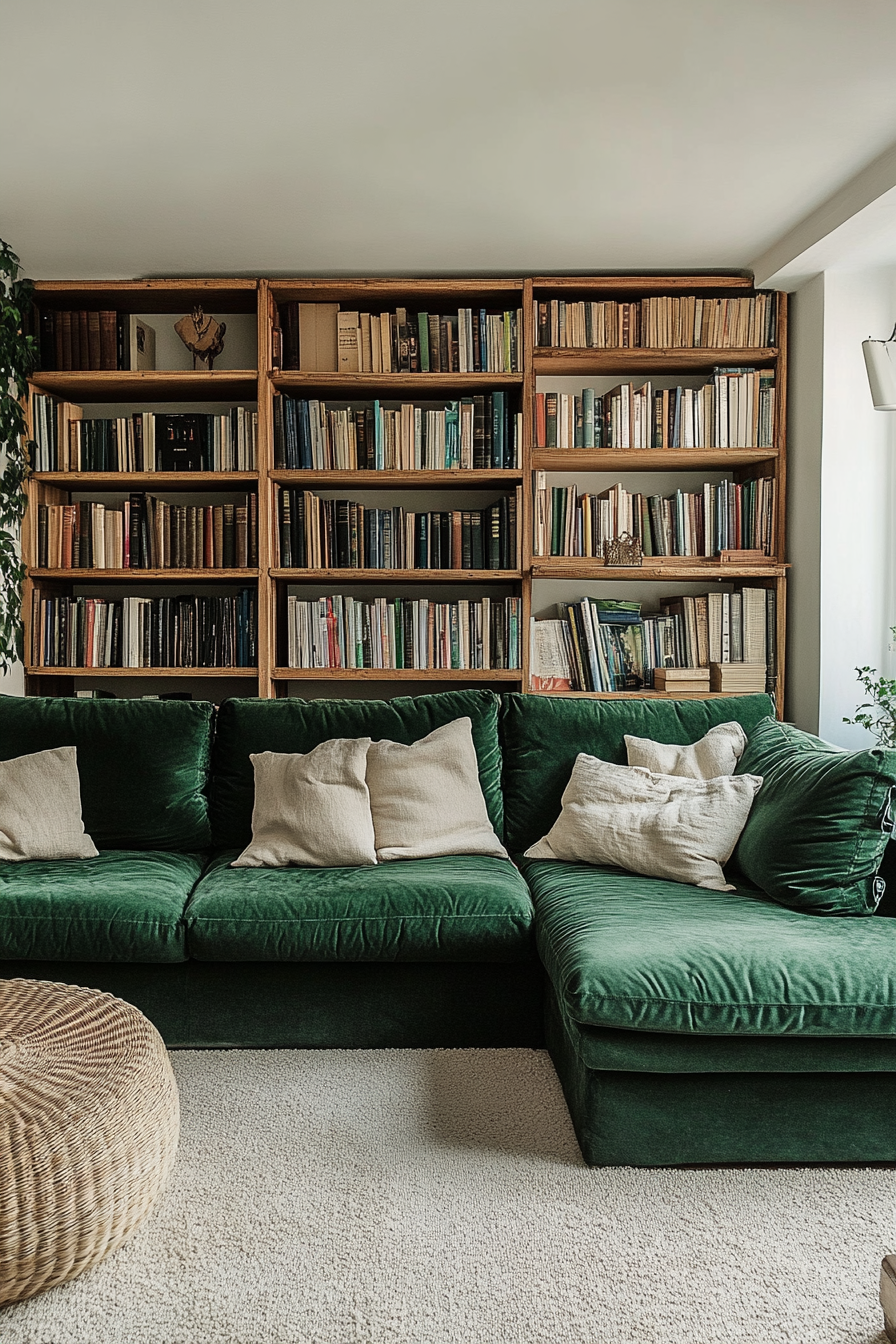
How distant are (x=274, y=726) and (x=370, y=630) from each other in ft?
3.87

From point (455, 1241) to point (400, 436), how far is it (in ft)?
10.3

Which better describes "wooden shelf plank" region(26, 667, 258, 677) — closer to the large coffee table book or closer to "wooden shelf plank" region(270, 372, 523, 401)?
the large coffee table book

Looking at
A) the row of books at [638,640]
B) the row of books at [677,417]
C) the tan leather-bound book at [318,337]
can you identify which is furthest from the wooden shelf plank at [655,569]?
the tan leather-bound book at [318,337]

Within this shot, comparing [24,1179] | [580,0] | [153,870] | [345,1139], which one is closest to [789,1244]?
[345,1139]

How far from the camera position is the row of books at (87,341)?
425 cm

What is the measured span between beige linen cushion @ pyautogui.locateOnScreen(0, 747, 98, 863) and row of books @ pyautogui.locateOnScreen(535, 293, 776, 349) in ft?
8.31

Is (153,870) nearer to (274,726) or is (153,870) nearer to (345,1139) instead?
(274,726)

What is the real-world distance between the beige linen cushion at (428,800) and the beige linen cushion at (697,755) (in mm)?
497

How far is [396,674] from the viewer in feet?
14.0

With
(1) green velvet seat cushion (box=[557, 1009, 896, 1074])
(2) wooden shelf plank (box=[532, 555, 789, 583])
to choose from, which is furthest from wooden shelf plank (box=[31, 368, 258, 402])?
(1) green velvet seat cushion (box=[557, 1009, 896, 1074])

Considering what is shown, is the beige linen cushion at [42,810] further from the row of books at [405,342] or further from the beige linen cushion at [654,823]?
the row of books at [405,342]

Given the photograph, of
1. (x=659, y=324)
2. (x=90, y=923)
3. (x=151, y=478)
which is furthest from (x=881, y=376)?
(x=90, y=923)

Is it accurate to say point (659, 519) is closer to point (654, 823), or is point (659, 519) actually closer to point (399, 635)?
point (399, 635)

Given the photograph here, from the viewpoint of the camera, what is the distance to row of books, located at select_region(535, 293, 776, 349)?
421 centimetres
